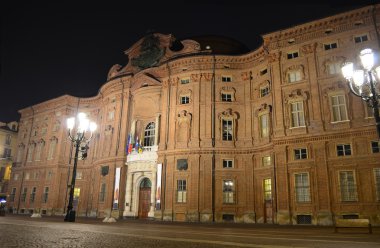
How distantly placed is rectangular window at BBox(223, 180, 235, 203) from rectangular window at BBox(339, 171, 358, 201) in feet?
35.2

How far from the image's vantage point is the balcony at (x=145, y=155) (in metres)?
36.5

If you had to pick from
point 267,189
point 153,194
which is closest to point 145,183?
point 153,194

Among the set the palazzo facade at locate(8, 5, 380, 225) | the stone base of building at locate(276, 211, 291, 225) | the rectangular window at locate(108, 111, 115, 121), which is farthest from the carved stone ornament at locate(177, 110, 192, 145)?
the stone base of building at locate(276, 211, 291, 225)

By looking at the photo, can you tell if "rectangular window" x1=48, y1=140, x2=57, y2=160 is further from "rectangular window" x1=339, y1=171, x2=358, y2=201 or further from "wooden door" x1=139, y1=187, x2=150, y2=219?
"rectangular window" x1=339, y1=171, x2=358, y2=201

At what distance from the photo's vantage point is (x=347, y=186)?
25797 mm

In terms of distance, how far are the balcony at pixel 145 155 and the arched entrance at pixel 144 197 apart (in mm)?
2919

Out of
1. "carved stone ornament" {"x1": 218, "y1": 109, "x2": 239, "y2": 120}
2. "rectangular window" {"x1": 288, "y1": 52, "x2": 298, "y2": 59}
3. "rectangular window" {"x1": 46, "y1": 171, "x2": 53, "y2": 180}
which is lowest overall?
"rectangular window" {"x1": 46, "y1": 171, "x2": 53, "y2": 180}

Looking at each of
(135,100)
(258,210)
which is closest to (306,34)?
(258,210)

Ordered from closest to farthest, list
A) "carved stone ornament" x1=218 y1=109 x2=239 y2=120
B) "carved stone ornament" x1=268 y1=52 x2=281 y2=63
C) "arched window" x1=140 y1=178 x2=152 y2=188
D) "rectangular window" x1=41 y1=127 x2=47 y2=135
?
"carved stone ornament" x1=268 y1=52 x2=281 y2=63
"carved stone ornament" x1=218 y1=109 x2=239 y2=120
"arched window" x1=140 y1=178 x2=152 y2=188
"rectangular window" x1=41 y1=127 x2=47 y2=135

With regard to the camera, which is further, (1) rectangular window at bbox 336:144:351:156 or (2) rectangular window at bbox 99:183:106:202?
(2) rectangular window at bbox 99:183:106:202

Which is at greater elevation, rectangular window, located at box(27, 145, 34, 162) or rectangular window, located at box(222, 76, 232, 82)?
rectangular window, located at box(222, 76, 232, 82)

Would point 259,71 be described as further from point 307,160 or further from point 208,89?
point 307,160

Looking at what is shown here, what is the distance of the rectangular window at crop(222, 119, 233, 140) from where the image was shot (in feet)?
113

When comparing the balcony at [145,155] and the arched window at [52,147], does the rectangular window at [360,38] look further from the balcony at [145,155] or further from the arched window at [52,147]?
the arched window at [52,147]
